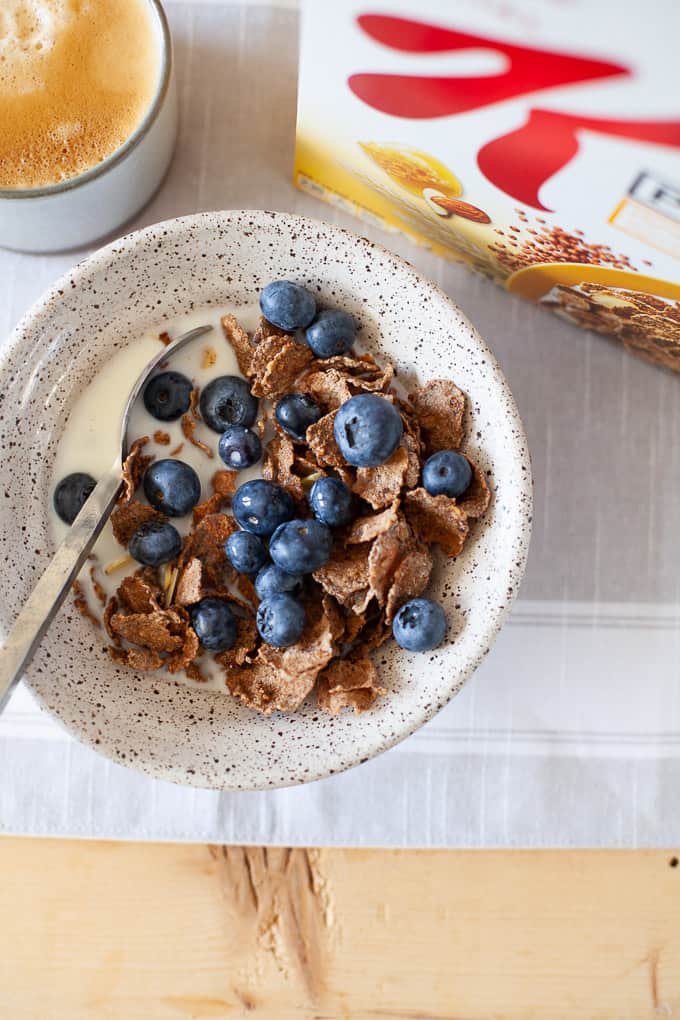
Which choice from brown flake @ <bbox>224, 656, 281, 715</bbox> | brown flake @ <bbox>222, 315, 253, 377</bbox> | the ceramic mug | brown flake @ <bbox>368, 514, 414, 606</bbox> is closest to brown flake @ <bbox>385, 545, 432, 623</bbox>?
brown flake @ <bbox>368, 514, 414, 606</bbox>

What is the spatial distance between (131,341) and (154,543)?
185 millimetres

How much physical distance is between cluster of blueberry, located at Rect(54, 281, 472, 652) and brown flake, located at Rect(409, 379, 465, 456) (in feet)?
0.10

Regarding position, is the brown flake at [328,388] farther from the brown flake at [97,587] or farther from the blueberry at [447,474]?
the brown flake at [97,587]

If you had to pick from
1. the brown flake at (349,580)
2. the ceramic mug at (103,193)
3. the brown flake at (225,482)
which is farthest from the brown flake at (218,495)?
the ceramic mug at (103,193)

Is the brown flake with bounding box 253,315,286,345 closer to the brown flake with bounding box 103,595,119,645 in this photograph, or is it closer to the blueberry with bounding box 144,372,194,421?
the blueberry with bounding box 144,372,194,421

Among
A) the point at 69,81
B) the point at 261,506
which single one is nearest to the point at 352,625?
the point at 261,506

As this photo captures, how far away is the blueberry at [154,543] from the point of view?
79 cm

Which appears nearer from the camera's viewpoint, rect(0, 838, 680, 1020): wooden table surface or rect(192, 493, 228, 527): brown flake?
rect(192, 493, 228, 527): brown flake

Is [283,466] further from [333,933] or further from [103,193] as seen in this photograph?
[333,933]

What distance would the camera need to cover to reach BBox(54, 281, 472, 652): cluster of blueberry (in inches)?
29.1

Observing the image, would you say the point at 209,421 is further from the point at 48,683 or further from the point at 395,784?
the point at 395,784

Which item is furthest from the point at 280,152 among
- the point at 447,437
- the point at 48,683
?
the point at 48,683

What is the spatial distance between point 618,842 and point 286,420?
514 millimetres

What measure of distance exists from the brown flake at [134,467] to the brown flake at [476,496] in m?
0.26
